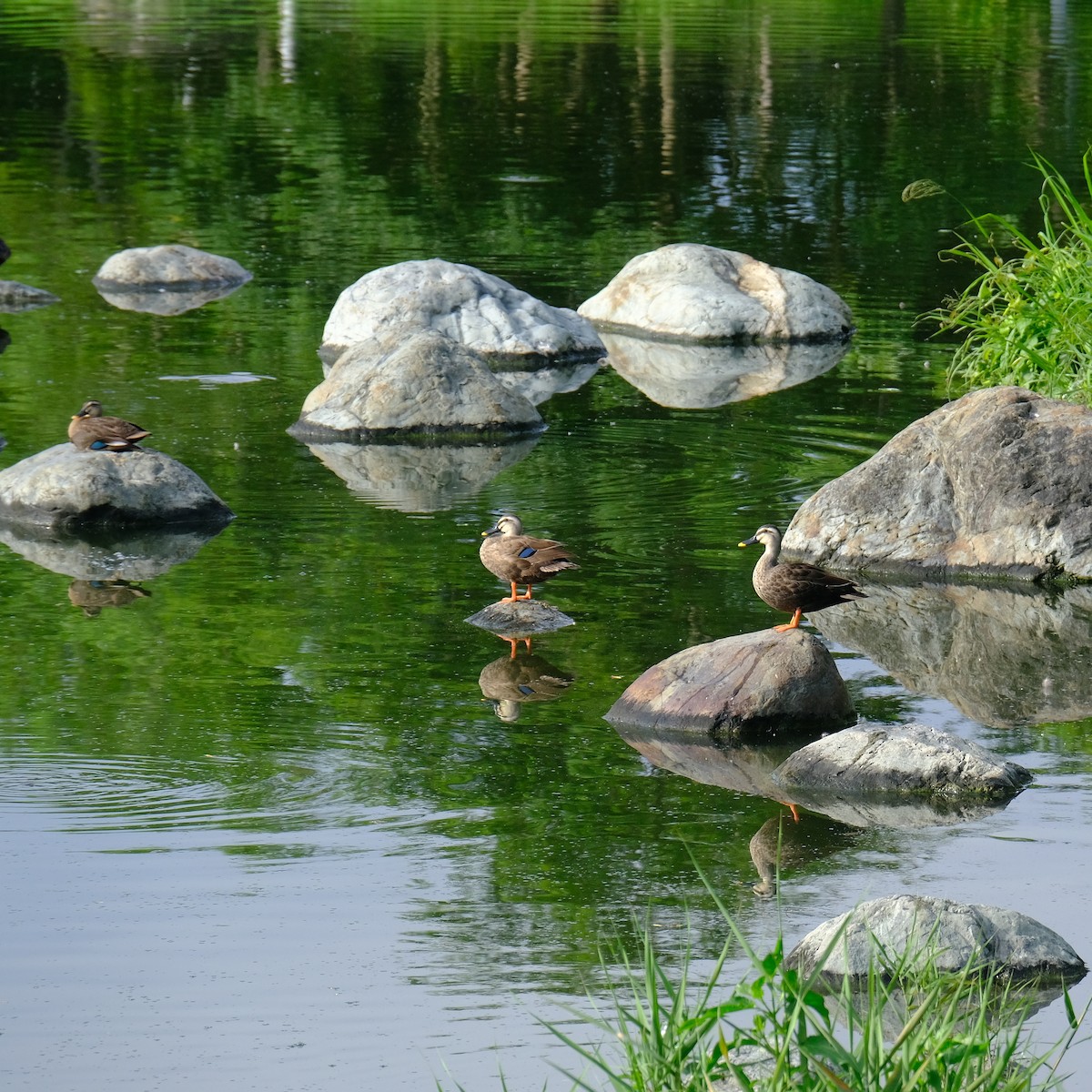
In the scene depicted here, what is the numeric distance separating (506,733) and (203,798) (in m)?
1.56

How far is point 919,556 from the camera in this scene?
1227 centimetres

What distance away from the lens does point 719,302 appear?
20.0 metres

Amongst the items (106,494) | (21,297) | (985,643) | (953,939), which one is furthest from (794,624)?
(21,297)

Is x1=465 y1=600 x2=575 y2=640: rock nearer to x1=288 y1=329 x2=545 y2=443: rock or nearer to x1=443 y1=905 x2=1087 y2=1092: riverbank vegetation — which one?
x1=288 y1=329 x2=545 y2=443: rock

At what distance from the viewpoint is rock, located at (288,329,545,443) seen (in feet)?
51.2

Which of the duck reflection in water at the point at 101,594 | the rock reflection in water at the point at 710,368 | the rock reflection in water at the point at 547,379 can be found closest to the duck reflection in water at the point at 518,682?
the duck reflection in water at the point at 101,594

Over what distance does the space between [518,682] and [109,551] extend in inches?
146

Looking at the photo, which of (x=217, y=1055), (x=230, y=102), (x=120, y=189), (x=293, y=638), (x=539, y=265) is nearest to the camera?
(x=217, y=1055)

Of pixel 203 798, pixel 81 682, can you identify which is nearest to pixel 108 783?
pixel 203 798

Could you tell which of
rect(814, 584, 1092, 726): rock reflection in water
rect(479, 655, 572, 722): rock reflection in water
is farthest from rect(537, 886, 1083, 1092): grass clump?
rect(814, 584, 1092, 726): rock reflection in water

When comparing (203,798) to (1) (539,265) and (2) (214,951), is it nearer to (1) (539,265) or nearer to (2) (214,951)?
(2) (214,951)

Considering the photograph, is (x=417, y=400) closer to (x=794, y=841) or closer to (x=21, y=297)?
(x=21, y=297)

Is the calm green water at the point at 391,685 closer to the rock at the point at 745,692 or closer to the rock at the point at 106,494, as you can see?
the rock at the point at 745,692

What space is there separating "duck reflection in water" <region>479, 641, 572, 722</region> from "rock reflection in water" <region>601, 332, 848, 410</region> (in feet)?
22.4
